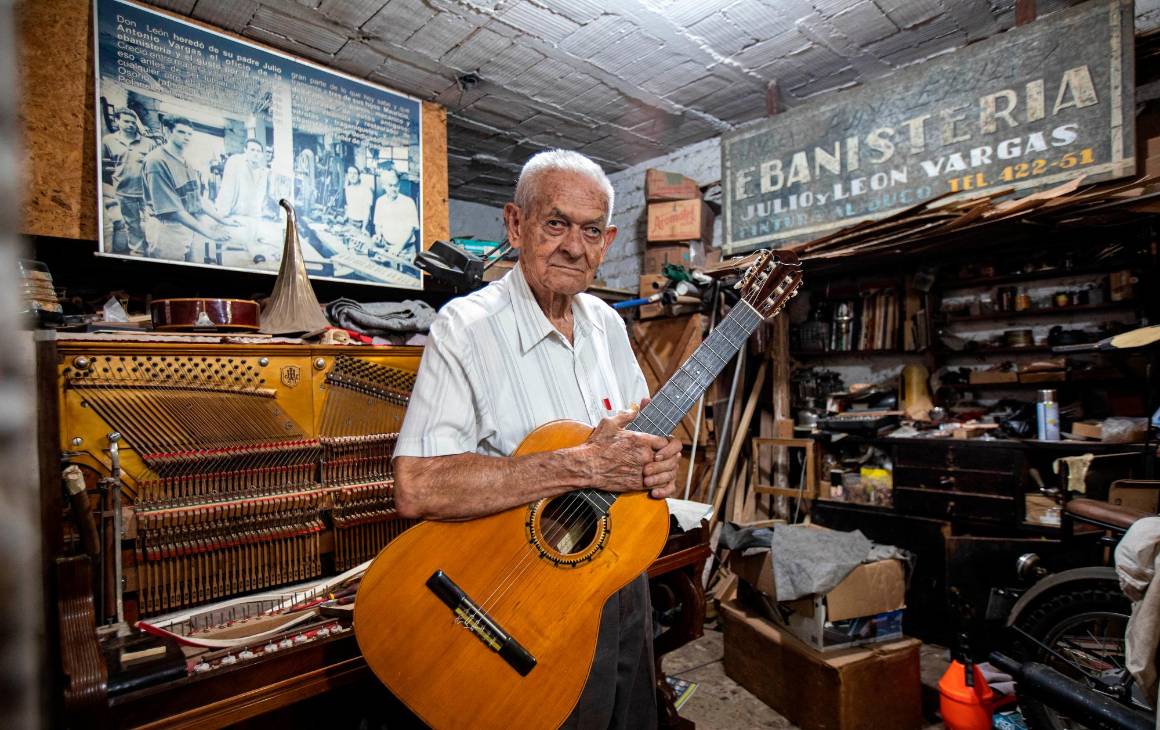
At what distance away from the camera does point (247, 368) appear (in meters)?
2.50

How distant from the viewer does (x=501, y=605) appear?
1558 mm

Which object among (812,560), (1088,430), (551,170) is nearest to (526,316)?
(551,170)

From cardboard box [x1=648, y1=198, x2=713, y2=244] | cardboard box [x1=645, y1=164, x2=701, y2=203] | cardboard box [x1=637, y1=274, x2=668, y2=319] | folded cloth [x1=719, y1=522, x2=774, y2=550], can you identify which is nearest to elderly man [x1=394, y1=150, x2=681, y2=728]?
→ folded cloth [x1=719, y1=522, x2=774, y2=550]

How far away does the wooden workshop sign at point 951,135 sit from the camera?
363 centimetres

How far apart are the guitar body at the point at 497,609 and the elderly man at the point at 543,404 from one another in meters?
0.08

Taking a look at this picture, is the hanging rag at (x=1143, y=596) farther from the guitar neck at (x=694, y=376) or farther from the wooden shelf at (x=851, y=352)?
the wooden shelf at (x=851, y=352)

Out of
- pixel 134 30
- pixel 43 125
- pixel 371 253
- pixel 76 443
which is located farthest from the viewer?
pixel 371 253

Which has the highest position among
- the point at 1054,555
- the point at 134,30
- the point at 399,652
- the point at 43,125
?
the point at 134,30

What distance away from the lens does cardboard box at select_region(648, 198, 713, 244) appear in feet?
20.2

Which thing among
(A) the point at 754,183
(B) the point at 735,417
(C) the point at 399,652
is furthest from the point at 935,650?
(C) the point at 399,652

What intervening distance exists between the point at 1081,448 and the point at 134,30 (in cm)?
664

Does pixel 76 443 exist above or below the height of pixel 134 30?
below

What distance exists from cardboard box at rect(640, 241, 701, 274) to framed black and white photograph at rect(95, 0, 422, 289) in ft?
8.61

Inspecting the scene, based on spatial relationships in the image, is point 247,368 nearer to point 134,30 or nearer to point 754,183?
point 134,30
